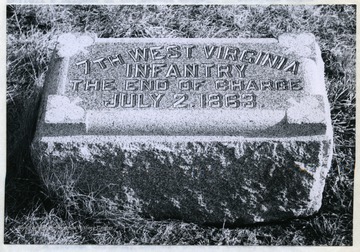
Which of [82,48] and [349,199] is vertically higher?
[82,48]

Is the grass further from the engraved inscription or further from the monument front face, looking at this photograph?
the engraved inscription

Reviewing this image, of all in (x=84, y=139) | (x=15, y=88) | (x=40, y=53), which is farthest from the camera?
(x=40, y=53)

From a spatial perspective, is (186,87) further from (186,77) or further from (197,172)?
(197,172)

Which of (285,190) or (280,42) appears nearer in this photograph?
(285,190)

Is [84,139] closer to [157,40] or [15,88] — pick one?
[157,40]

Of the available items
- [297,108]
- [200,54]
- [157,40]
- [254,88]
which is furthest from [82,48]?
[297,108]

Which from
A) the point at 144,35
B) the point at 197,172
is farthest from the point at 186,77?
the point at 144,35

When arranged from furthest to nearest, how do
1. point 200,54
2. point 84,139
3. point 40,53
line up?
point 40,53
point 200,54
point 84,139

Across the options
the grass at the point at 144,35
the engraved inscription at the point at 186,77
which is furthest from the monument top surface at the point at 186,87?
the grass at the point at 144,35

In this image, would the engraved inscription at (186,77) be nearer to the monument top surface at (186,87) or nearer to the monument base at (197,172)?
the monument top surface at (186,87)
